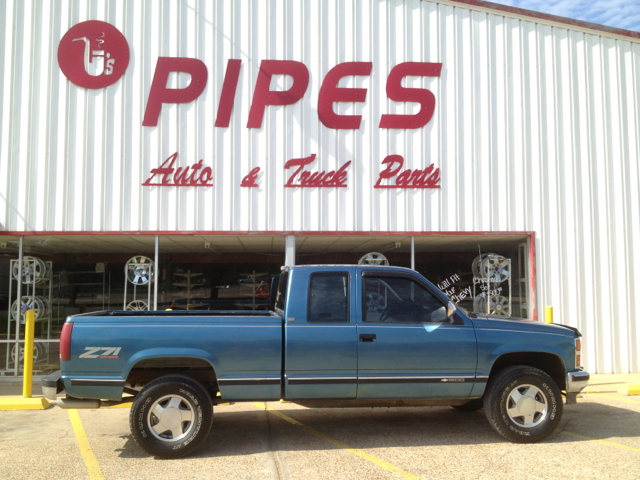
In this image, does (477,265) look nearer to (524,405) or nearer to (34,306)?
(524,405)

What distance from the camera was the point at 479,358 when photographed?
583 cm

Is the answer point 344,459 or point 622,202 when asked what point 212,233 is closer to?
point 344,459

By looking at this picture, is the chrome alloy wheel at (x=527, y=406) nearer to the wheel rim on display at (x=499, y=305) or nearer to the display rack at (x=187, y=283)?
the wheel rim on display at (x=499, y=305)

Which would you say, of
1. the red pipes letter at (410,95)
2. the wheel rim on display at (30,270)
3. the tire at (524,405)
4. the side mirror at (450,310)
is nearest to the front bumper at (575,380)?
the tire at (524,405)

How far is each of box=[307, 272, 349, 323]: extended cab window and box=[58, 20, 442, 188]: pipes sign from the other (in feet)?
14.6

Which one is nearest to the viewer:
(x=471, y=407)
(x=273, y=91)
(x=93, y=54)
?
(x=471, y=407)

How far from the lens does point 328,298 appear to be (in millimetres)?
5883

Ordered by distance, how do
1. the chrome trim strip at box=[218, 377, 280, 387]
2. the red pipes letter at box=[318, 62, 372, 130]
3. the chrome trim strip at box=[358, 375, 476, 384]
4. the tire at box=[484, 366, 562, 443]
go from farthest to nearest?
the red pipes letter at box=[318, 62, 372, 130]
the tire at box=[484, 366, 562, 443]
the chrome trim strip at box=[358, 375, 476, 384]
the chrome trim strip at box=[218, 377, 280, 387]

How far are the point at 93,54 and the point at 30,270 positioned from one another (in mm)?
4228

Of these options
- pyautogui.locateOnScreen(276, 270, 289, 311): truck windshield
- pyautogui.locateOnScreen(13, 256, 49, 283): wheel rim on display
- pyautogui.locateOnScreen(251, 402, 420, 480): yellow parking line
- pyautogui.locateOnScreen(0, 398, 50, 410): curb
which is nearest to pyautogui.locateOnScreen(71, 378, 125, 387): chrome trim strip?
pyautogui.locateOnScreen(276, 270, 289, 311): truck windshield

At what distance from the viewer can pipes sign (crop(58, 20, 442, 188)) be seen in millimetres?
10133

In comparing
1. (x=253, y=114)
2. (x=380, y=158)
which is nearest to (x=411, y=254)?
(x=380, y=158)

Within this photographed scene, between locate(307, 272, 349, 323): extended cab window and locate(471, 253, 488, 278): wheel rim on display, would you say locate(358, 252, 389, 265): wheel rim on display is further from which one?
locate(307, 272, 349, 323): extended cab window

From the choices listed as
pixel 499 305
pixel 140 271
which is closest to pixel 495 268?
pixel 499 305
